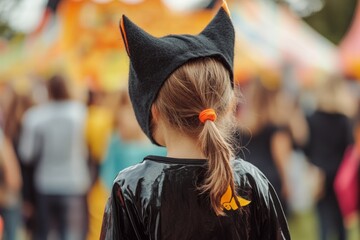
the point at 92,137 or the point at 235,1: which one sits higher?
the point at 235,1

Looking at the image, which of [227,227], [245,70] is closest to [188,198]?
[227,227]

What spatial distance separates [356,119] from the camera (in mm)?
8078

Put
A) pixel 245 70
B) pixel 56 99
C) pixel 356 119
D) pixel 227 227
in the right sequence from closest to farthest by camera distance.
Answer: pixel 227 227
pixel 56 99
pixel 356 119
pixel 245 70

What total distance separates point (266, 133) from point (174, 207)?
200 inches

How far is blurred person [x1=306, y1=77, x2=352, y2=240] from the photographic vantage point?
7574 mm

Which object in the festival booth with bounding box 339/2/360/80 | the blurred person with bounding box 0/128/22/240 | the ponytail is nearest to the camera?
the ponytail

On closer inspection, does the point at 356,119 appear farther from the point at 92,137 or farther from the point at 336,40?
the point at 336,40

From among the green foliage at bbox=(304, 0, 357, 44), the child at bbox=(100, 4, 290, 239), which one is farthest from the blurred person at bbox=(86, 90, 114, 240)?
the green foliage at bbox=(304, 0, 357, 44)

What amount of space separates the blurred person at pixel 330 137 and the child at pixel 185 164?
17.2 feet

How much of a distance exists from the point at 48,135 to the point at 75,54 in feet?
10.0

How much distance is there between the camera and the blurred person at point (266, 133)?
736 cm

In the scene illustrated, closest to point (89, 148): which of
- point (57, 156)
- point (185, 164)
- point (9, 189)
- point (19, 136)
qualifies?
point (57, 156)

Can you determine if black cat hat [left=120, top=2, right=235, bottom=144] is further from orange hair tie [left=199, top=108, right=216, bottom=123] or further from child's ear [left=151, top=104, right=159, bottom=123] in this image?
orange hair tie [left=199, top=108, right=216, bottom=123]

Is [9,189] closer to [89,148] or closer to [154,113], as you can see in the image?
[89,148]
